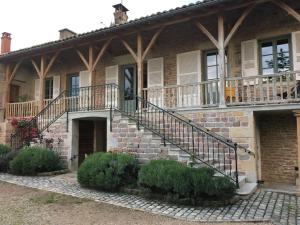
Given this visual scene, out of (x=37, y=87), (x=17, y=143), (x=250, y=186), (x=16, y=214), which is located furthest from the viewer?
(x=37, y=87)

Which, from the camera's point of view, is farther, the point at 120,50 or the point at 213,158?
the point at 120,50

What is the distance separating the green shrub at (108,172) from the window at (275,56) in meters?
5.21

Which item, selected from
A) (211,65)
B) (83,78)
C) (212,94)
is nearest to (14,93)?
(83,78)

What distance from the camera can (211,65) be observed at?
33.0ft

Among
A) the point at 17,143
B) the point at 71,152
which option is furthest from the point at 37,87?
the point at 71,152

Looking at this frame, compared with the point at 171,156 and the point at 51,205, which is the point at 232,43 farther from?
the point at 51,205

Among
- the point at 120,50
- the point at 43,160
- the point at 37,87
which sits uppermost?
the point at 120,50

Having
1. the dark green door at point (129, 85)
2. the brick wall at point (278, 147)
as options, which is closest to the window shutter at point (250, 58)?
the brick wall at point (278, 147)

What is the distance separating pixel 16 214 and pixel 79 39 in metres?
7.27

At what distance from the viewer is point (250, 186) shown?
666 cm

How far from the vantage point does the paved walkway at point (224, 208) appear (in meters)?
4.86

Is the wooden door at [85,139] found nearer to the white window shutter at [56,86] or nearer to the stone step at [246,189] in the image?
the white window shutter at [56,86]

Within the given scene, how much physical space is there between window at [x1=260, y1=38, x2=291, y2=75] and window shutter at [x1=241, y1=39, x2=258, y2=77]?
30 cm

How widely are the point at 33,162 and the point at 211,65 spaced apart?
683 cm
